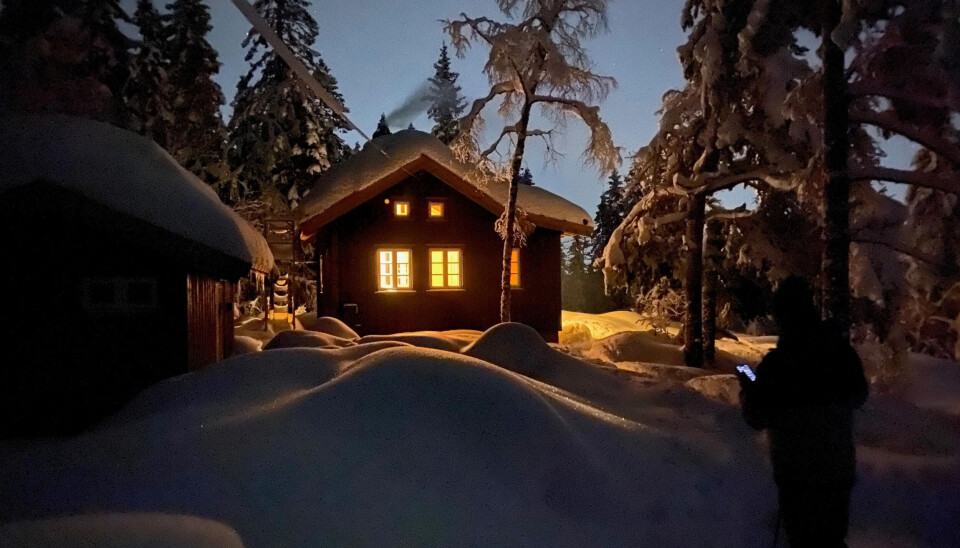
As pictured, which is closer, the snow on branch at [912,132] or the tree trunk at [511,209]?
the snow on branch at [912,132]

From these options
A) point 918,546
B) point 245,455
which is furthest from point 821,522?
point 245,455

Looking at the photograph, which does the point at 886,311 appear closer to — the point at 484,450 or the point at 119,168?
the point at 484,450

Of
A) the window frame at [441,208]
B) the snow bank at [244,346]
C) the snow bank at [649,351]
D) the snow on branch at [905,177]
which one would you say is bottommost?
the snow bank at [649,351]

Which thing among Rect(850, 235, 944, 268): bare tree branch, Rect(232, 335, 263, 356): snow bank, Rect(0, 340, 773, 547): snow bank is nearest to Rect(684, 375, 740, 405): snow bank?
Rect(850, 235, 944, 268): bare tree branch

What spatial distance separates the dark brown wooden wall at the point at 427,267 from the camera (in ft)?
64.4

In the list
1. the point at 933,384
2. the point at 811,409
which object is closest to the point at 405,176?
the point at 933,384

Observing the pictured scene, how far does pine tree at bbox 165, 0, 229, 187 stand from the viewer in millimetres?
23844

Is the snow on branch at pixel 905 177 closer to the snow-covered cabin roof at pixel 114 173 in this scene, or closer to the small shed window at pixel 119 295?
the snow-covered cabin roof at pixel 114 173

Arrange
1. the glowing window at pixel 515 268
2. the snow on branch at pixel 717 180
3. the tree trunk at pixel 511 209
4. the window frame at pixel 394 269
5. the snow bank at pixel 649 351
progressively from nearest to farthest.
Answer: the snow on branch at pixel 717 180 → the snow bank at pixel 649 351 → the tree trunk at pixel 511 209 → the window frame at pixel 394 269 → the glowing window at pixel 515 268

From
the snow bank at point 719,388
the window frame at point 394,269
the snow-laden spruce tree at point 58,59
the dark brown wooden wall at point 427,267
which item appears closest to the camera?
the snow bank at point 719,388

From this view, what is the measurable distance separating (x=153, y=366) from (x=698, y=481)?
7.86m

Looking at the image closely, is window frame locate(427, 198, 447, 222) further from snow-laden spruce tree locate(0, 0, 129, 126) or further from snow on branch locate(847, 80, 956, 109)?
snow on branch locate(847, 80, 956, 109)

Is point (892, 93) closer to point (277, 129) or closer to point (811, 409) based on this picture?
point (811, 409)

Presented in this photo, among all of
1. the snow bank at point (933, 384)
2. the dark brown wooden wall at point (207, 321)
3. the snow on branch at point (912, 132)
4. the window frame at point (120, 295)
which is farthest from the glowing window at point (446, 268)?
the snow on branch at point (912, 132)
